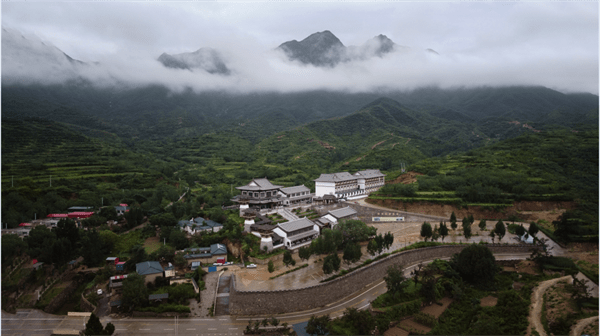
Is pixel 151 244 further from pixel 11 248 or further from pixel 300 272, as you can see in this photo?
pixel 300 272

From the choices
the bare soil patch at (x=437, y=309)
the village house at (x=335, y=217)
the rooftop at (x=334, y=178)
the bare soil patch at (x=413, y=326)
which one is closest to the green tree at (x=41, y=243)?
the village house at (x=335, y=217)

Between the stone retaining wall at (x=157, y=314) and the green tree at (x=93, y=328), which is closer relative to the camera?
the green tree at (x=93, y=328)

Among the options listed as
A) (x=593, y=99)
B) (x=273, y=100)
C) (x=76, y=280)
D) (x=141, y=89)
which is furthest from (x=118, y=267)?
(x=593, y=99)

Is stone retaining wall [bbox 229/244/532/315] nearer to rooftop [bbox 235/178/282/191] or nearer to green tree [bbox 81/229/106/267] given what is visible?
green tree [bbox 81/229/106/267]

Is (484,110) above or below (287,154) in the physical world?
above

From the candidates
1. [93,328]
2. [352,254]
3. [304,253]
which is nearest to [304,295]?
[304,253]

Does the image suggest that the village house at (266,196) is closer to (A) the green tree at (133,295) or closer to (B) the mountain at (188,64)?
(A) the green tree at (133,295)

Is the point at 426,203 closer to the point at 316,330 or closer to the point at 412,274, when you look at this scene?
the point at 412,274

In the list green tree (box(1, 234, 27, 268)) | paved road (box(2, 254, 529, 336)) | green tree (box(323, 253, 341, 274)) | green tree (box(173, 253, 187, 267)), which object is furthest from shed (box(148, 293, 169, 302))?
green tree (box(1, 234, 27, 268))
